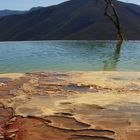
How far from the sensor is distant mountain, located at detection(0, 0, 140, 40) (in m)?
38.2

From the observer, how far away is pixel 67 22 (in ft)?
168

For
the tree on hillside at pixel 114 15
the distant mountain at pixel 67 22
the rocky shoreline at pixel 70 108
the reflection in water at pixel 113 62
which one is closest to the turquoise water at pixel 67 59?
the reflection in water at pixel 113 62

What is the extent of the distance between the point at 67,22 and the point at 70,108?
4525 centimetres

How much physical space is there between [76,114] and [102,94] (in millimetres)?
1456

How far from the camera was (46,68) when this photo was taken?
42.7 ft

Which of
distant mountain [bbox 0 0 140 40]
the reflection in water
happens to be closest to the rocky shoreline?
the reflection in water

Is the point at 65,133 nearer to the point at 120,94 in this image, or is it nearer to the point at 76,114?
the point at 76,114

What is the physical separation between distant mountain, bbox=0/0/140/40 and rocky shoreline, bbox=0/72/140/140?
24.3 meters

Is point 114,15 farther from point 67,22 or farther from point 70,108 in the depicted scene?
point 67,22

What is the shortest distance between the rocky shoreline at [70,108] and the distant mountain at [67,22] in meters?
24.3

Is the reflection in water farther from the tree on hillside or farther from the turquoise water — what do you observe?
the tree on hillside

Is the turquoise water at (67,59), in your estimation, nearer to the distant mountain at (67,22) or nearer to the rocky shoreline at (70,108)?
the rocky shoreline at (70,108)

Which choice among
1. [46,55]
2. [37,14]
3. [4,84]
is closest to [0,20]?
[37,14]

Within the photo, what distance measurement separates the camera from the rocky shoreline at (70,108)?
5.30 metres
